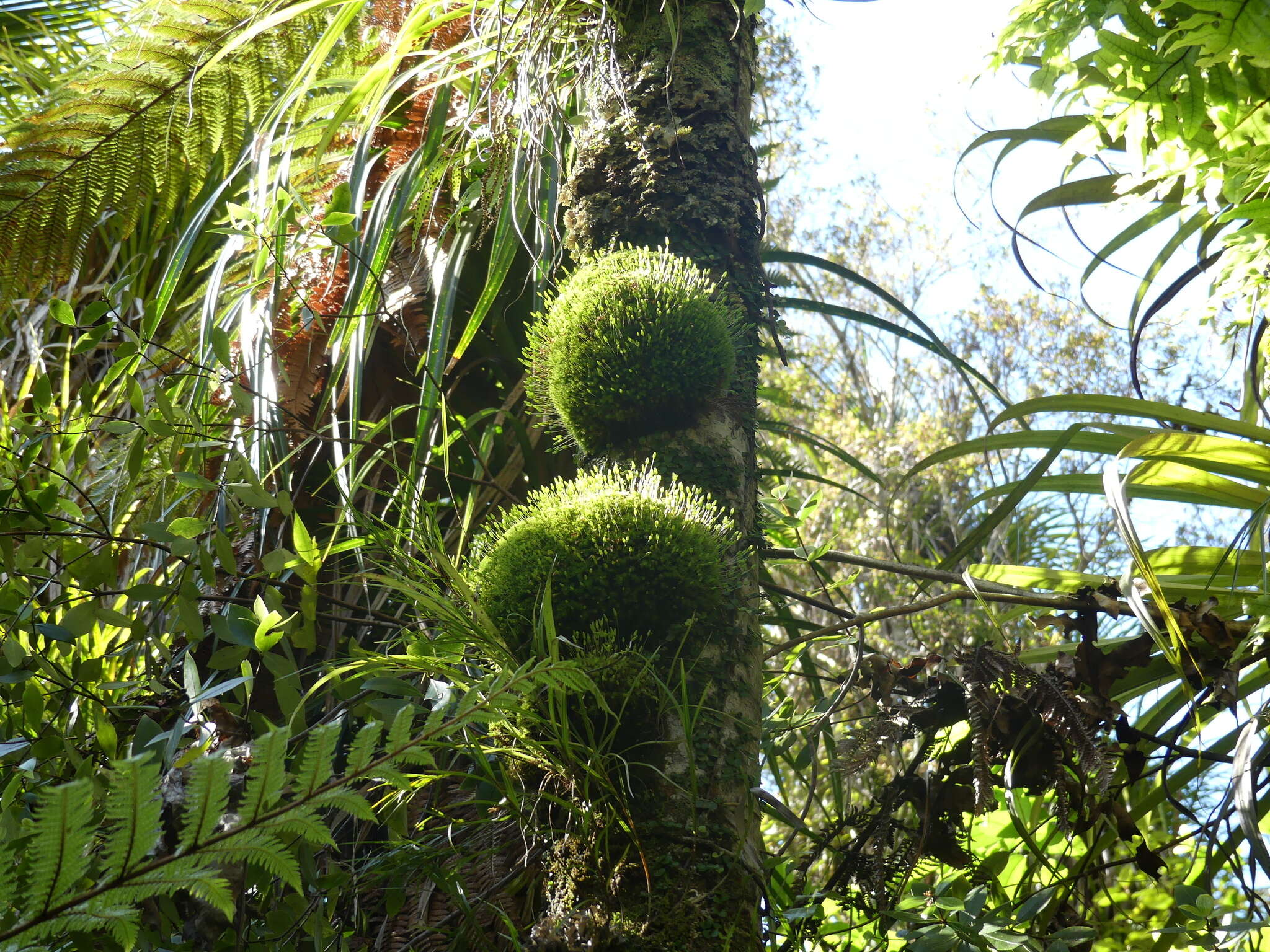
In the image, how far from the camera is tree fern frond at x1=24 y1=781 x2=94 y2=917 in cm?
52

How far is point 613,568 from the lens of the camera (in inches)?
47.1

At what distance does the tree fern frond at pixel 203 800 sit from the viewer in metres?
0.57

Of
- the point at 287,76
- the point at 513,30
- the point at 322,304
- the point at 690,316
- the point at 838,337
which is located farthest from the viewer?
the point at 838,337

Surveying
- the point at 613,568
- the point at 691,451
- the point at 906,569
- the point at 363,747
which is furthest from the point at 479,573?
the point at 906,569

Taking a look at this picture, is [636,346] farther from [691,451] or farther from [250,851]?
[250,851]

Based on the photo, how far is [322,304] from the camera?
1.97 m

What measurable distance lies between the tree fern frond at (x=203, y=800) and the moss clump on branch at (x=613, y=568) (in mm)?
599

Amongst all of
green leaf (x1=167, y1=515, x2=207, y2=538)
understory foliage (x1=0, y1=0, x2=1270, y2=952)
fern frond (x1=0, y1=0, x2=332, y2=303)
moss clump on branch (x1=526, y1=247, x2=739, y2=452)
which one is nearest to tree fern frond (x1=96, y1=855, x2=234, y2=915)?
understory foliage (x1=0, y1=0, x2=1270, y2=952)

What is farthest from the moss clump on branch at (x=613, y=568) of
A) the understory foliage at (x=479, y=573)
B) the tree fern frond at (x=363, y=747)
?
the tree fern frond at (x=363, y=747)

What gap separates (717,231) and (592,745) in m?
0.83

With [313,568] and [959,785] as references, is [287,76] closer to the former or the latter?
[313,568]

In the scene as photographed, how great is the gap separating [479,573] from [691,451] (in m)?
0.36

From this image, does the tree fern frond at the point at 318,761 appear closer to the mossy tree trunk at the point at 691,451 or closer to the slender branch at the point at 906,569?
the mossy tree trunk at the point at 691,451

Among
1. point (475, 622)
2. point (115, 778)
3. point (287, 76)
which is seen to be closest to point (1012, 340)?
point (287, 76)
